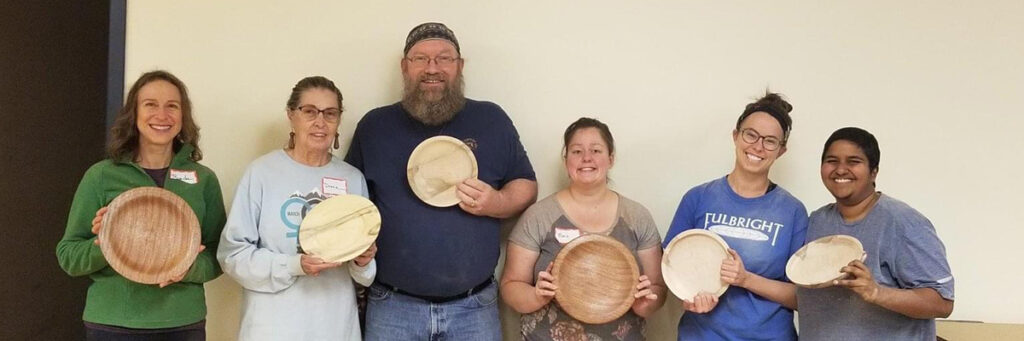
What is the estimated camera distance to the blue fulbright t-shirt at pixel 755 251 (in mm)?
2217

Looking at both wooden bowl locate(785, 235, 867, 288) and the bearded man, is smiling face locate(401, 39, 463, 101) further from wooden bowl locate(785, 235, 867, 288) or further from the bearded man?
wooden bowl locate(785, 235, 867, 288)

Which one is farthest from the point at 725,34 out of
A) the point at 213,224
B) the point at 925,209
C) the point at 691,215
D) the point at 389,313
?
the point at 213,224

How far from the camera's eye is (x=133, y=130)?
7.13ft

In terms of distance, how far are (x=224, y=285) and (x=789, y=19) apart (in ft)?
8.34

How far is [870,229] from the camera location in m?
2.03

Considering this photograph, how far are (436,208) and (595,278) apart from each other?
23.8 inches

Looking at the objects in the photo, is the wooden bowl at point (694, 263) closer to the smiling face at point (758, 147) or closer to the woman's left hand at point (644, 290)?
the woman's left hand at point (644, 290)

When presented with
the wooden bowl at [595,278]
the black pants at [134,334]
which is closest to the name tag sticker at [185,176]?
the black pants at [134,334]

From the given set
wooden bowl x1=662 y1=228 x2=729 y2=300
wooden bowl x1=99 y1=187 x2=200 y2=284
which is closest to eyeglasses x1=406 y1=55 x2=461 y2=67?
wooden bowl x1=99 y1=187 x2=200 y2=284

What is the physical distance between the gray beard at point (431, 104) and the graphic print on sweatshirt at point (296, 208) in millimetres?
480

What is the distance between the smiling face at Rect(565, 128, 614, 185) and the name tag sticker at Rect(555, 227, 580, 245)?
0.17m

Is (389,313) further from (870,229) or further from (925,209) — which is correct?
(925,209)

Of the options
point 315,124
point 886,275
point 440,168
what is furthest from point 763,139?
point 315,124

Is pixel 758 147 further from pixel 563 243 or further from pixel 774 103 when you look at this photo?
pixel 563 243
